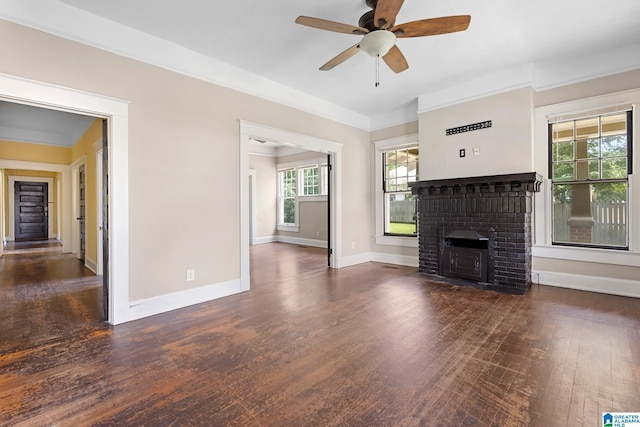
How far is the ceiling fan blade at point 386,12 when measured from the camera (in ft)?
7.05

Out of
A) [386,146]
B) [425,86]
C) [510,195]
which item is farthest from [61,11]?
[510,195]

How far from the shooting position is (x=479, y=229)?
421 cm

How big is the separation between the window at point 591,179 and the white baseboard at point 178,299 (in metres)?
4.42

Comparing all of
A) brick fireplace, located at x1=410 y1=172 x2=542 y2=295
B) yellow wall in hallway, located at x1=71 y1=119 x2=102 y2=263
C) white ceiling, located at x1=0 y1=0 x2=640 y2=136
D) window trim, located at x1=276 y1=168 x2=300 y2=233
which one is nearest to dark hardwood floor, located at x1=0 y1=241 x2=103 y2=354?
yellow wall in hallway, located at x1=71 y1=119 x2=102 y2=263

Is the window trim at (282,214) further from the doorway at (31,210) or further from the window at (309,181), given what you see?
the doorway at (31,210)

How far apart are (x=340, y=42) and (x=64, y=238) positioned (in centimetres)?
809

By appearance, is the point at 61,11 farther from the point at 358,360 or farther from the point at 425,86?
the point at 425,86

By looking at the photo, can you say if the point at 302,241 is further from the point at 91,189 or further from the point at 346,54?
the point at 346,54

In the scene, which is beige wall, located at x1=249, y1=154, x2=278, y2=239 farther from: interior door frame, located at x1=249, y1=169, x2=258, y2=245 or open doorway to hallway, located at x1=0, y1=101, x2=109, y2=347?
open doorway to hallway, located at x1=0, y1=101, x2=109, y2=347

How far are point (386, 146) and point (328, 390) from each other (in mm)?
4791

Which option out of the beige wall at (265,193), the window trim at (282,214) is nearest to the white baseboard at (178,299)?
the window trim at (282,214)

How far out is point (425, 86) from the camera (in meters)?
4.49

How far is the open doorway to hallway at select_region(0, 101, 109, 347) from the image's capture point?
2.98 m

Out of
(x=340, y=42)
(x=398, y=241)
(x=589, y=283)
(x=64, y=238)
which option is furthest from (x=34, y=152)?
(x=589, y=283)
